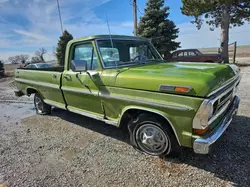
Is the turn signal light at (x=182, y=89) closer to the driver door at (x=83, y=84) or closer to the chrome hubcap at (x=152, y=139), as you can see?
the chrome hubcap at (x=152, y=139)

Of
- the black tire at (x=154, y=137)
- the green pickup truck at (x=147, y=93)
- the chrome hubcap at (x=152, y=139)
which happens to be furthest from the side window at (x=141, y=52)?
the chrome hubcap at (x=152, y=139)

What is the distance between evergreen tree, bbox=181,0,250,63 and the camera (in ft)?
48.5

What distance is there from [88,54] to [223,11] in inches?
627

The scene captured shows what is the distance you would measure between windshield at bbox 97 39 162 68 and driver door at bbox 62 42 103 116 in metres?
0.21

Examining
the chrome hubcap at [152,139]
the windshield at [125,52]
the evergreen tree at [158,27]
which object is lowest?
the chrome hubcap at [152,139]

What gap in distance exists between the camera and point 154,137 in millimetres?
3021

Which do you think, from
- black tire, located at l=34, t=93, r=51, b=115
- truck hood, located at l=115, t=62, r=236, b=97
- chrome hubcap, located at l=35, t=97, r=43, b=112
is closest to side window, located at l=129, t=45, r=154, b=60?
truck hood, located at l=115, t=62, r=236, b=97

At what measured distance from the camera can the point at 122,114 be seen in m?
3.17

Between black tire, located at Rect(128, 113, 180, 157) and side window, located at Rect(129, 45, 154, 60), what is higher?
side window, located at Rect(129, 45, 154, 60)

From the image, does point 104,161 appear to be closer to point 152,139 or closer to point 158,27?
point 152,139

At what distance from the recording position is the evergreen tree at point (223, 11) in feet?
48.5

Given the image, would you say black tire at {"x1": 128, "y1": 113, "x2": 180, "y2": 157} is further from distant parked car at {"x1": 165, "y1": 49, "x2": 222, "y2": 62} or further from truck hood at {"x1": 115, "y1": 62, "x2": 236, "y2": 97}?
distant parked car at {"x1": 165, "y1": 49, "x2": 222, "y2": 62}

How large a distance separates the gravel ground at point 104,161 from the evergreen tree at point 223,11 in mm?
13404

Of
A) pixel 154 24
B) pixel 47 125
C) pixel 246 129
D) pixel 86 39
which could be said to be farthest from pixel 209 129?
pixel 154 24
